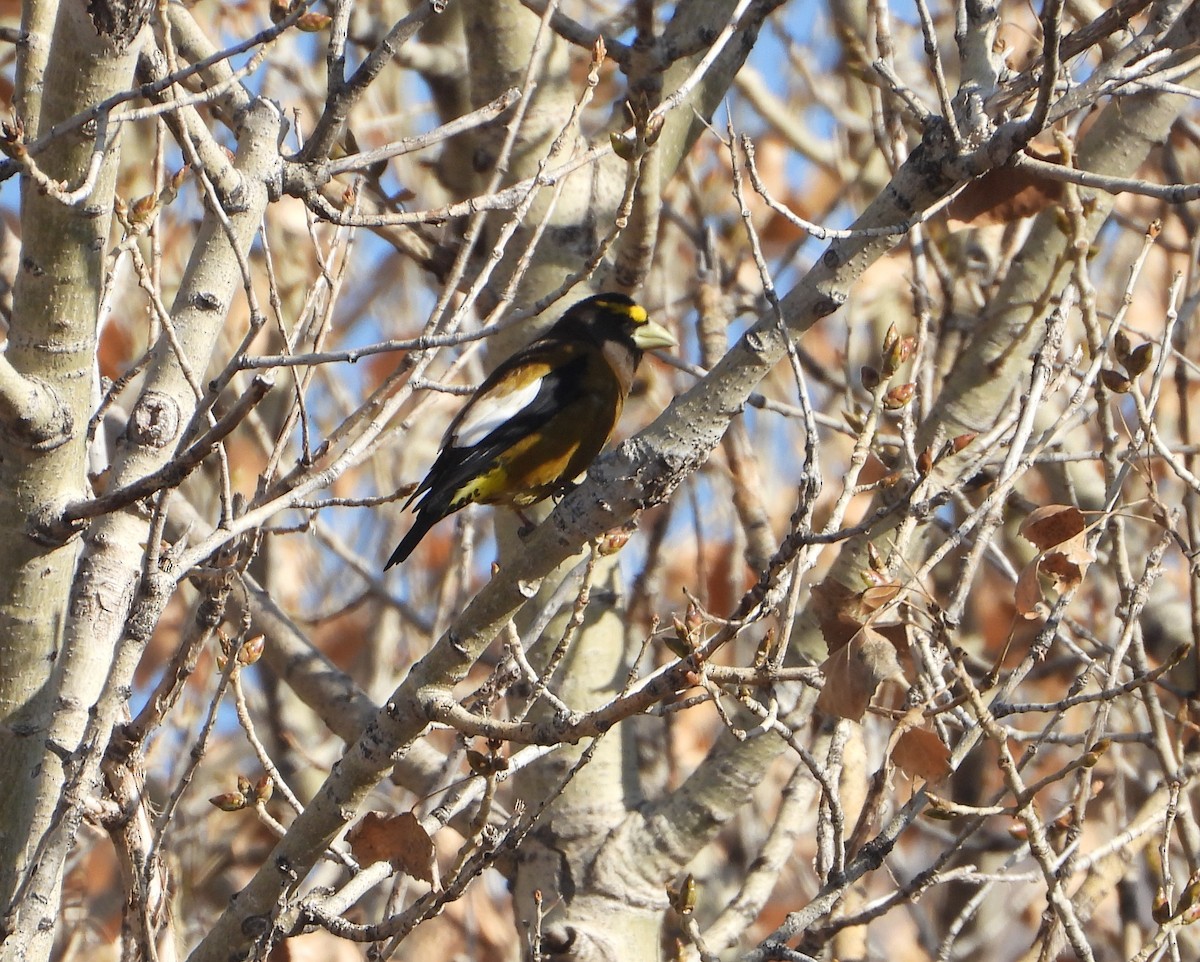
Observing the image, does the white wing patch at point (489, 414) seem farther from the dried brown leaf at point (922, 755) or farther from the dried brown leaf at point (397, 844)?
the dried brown leaf at point (922, 755)

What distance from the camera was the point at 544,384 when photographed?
16.6ft

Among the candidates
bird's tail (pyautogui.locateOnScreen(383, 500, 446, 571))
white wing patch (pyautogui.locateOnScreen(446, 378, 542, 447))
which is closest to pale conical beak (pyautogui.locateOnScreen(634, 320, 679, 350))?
white wing patch (pyautogui.locateOnScreen(446, 378, 542, 447))

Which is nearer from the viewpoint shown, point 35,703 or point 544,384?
point 35,703

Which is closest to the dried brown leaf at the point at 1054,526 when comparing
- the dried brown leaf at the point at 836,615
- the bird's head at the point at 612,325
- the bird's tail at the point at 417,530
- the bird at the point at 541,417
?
the dried brown leaf at the point at 836,615

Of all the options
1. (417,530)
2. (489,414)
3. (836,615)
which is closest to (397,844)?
(836,615)

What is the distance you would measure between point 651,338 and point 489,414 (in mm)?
889

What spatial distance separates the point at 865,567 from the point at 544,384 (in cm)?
152

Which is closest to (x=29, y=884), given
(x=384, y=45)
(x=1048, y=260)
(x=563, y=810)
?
(x=384, y=45)

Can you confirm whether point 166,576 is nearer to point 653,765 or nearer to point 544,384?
point 544,384

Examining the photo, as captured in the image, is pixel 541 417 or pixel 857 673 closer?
pixel 857 673

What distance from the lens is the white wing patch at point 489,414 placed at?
15.8 feet

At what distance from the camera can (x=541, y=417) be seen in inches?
197

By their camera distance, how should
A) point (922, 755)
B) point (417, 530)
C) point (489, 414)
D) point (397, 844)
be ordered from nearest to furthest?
point (922, 755) < point (397, 844) < point (417, 530) < point (489, 414)

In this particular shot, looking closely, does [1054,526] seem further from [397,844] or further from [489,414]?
[489,414]
